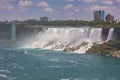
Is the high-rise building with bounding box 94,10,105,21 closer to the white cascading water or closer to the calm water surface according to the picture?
the white cascading water

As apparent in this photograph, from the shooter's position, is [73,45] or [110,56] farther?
[73,45]

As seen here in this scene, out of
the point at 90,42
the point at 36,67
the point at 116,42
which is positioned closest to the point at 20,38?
the point at 90,42

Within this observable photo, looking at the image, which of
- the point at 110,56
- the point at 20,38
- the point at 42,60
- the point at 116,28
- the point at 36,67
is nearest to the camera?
the point at 36,67

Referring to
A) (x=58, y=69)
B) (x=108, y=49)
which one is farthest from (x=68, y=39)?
→ (x=58, y=69)

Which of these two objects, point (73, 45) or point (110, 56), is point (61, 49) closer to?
point (73, 45)

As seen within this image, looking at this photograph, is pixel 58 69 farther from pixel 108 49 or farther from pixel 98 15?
pixel 98 15

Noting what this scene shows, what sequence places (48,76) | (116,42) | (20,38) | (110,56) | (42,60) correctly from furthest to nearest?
1. (20,38)
2. (116,42)
3. (110,56)
4. (42,60)
5. (48,76)

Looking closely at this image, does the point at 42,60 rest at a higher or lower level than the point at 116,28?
lower
